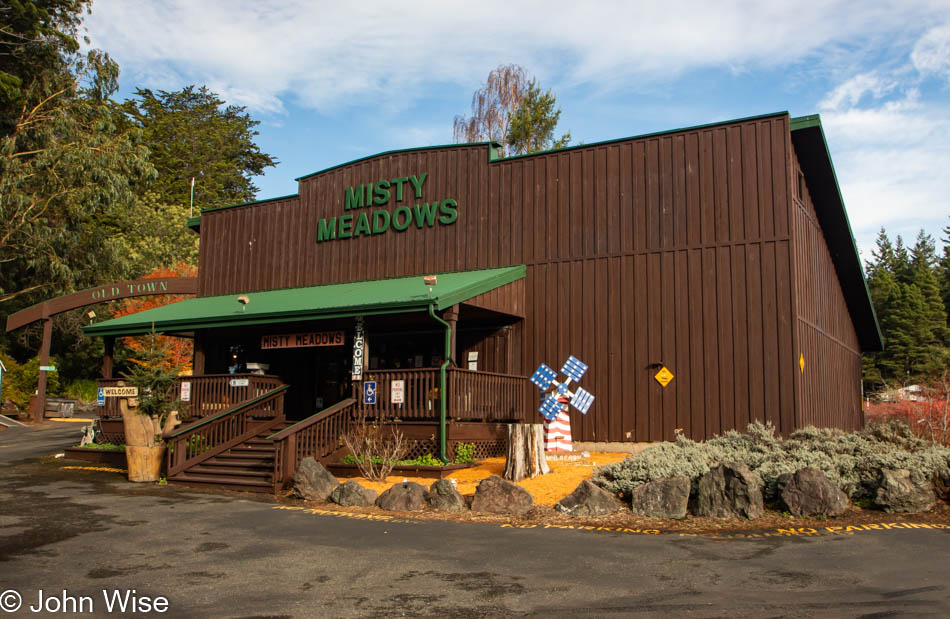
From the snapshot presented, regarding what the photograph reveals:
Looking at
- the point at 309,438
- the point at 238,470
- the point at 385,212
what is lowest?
the point at 238,470

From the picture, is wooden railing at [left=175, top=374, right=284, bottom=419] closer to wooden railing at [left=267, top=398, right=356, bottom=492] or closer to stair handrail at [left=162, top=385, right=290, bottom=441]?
stair handrail at [left=162, top=385, right=290, bottom=441]

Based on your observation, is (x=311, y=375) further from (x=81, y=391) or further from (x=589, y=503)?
(x=81, y=391)

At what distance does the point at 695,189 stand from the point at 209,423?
36.0 feet

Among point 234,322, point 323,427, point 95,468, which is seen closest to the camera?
point 323,427

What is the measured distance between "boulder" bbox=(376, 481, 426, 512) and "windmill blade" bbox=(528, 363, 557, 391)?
5013 mm

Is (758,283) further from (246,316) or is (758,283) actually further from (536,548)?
(246,316)

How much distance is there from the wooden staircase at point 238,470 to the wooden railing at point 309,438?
1.21 feet

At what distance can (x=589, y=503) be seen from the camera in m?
9.93

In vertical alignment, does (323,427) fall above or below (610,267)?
below

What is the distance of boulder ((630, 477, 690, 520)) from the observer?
9641 millimetres

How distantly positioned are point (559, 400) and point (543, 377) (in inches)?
23.6

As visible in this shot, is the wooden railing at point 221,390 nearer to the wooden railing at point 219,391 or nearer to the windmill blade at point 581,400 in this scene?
the wooden railing at point 219,391

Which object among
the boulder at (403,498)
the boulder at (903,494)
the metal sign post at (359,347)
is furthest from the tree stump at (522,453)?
the boulder at (903,494)
